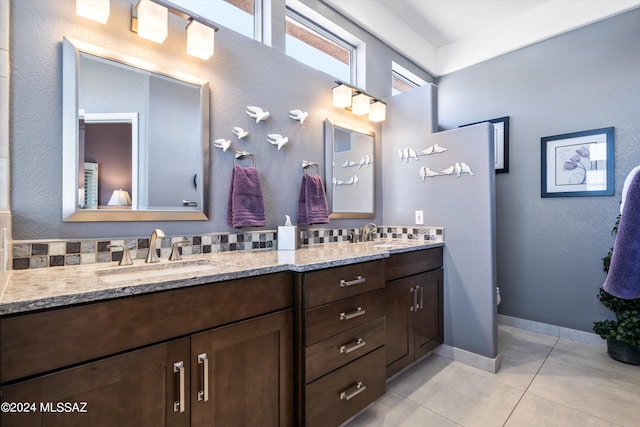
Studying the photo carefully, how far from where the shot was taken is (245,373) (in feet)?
3.79

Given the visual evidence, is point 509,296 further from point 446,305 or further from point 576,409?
point 576,409

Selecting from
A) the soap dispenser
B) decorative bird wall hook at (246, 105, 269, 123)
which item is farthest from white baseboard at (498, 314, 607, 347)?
decorative bird wall hook at (246, 105, 269, 123)

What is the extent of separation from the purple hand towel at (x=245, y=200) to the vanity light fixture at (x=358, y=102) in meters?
1.00

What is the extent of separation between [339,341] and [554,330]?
94.0 inches

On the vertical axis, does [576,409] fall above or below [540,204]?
below

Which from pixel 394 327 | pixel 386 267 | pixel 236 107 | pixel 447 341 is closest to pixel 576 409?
pixel 447 341

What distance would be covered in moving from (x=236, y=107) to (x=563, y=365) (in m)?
2.86

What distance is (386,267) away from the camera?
1.87 m

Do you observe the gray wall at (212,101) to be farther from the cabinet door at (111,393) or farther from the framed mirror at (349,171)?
the cabinet door at (111,393)

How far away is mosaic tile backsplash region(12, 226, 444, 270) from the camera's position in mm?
1204

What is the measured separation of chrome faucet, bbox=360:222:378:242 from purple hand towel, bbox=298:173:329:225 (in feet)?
1.49

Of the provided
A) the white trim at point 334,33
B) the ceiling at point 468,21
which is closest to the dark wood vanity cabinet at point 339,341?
the white trim at point 334,33

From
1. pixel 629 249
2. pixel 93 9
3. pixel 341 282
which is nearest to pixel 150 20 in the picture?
pixel 93 9

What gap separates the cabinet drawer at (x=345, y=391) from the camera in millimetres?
1327
